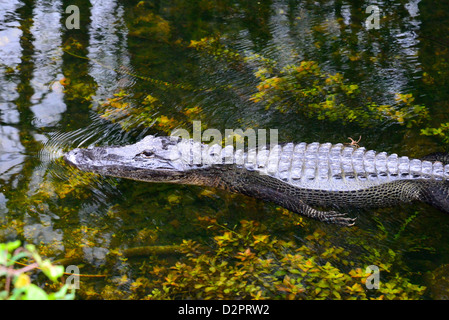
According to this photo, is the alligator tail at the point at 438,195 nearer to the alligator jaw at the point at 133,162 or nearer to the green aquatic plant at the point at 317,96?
the green aquatic plant at the point at 317,96

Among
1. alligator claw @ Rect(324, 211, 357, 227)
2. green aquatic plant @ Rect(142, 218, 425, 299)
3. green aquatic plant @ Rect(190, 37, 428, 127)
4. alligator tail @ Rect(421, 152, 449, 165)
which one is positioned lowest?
green aquatic plant @ Rect(142, 218, 425, 299)

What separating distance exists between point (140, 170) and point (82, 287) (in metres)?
1.49

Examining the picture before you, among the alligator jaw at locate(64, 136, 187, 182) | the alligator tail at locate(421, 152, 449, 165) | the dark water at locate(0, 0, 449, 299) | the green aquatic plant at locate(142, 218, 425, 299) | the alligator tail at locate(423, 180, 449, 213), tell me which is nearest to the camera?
the green aquatic plant at locate(142, 218, 425, 299)

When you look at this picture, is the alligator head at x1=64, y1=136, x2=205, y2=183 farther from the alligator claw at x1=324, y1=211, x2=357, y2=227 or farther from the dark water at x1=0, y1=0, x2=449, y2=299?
the alligator claw at x1=324, y1=211, x2=357, y2=227

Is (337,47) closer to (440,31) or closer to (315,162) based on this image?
(440,31)

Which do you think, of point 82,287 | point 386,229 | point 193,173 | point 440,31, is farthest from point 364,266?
point 440,31

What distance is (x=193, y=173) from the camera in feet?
15.3

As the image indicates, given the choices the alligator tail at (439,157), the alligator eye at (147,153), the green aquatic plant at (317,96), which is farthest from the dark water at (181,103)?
the alligator eye at (147,153)

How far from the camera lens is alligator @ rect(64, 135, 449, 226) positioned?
4.25 m

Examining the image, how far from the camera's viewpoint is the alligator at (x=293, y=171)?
167 inches

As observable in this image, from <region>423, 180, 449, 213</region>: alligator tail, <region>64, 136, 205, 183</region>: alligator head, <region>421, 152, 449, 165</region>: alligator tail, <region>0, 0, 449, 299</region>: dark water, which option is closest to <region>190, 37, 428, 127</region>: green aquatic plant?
<region>0, 0, 449, 299</region>: dark water

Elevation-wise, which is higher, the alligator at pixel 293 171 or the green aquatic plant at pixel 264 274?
the alligator at pixel 293 171

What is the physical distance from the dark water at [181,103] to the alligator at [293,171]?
0.14 metres

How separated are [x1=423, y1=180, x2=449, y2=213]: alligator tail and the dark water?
0.15 meters
